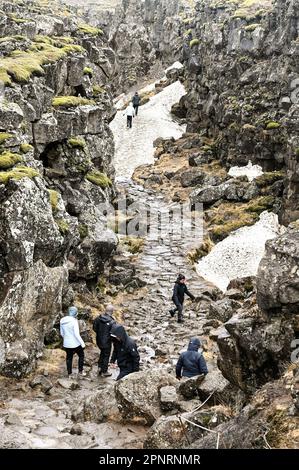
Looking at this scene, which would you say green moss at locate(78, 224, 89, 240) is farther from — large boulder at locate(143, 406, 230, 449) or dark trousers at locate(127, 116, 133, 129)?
dark trousers at locate(127, 116, 133, 129)

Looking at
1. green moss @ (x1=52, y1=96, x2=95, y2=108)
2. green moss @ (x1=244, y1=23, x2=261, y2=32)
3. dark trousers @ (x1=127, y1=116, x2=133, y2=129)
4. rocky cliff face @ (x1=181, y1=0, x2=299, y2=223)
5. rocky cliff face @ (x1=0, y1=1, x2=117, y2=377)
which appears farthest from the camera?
dark trousers @ (x1=127, y1=116, x2=133, y2=129)

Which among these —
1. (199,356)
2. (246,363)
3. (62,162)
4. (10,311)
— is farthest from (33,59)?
(246,363)

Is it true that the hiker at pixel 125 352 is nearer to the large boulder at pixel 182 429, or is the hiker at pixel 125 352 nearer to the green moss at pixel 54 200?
the large boulder at pixel 182 429

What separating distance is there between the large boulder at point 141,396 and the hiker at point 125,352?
7.34 ft

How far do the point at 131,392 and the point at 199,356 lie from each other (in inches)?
114

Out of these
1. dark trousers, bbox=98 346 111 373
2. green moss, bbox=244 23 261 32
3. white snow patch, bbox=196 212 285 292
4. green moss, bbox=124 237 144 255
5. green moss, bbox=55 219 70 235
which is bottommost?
green moss, bbox=124 237 144 255

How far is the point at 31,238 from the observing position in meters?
20.8

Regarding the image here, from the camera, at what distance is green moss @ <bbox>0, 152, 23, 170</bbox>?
2183 cm

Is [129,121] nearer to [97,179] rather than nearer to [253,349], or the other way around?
[97,179]

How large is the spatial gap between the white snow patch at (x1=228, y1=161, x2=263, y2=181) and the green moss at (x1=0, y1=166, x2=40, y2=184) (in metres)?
32.3

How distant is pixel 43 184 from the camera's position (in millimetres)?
22672

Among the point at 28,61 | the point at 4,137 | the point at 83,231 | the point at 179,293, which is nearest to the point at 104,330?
the point at 179,293

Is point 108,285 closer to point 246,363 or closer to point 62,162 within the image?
point 62,162

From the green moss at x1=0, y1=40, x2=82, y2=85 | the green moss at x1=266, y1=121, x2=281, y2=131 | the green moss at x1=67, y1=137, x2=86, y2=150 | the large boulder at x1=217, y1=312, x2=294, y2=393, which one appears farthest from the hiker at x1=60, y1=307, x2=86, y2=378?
the green moss at x1=266, y1=121, x2=281, y2=131
